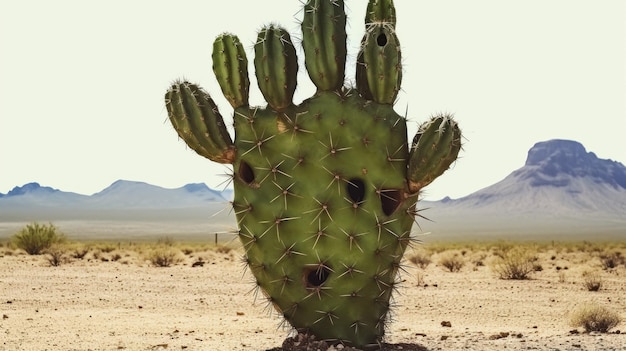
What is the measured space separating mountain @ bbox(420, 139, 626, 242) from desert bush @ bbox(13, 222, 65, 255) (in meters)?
110

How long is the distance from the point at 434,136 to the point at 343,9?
1671mm

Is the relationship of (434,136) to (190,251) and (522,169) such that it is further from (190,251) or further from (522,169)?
(522,169)

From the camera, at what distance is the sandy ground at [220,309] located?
1065cm

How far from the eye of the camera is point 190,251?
3419 centimetres

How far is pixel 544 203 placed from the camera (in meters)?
161

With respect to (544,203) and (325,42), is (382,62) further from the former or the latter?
(544,203)

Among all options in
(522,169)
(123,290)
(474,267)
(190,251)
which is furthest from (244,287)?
(522,169)

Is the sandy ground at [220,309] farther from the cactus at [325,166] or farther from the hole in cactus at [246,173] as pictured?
the hole in cactus at [246,173]

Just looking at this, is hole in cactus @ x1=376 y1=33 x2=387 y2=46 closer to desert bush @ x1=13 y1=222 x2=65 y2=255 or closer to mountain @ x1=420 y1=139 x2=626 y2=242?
desert bush @ x1=13 y1=222 x2=65 y2=255

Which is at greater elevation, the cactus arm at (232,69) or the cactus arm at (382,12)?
the cactus arm at (382,12)

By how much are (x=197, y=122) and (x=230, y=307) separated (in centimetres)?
816

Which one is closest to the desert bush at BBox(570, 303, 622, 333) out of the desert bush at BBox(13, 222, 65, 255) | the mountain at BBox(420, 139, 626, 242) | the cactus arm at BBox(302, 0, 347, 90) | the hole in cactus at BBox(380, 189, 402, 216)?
the hole in cactus at BBox(380, 189, 402, 216)

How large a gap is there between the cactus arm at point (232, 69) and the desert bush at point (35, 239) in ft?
76.2

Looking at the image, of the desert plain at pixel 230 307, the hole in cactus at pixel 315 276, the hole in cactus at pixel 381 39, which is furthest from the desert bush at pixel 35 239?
the hole in cactus at pixel 381 39
